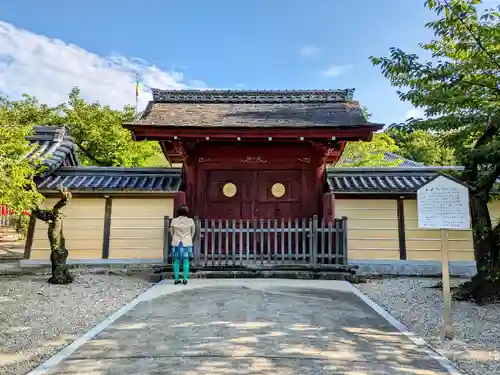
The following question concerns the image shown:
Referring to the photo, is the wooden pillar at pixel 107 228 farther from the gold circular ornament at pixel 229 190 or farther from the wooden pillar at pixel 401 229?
the wooden pillar at pixel 401 229

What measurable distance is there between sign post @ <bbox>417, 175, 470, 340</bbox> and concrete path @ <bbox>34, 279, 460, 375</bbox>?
770mm

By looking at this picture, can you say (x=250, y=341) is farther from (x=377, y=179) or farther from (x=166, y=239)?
(x=377, y=179)

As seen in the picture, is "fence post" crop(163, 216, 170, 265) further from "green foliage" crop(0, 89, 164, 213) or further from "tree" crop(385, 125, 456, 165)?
"tree" crop(385, 125, 456, 165)

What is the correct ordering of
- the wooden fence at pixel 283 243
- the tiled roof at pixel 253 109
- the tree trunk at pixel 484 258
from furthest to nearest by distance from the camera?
the tiled roof at pixel 253 109 → the wooden fence at pixel 283 243 → the tree trunk at pixel 484 258

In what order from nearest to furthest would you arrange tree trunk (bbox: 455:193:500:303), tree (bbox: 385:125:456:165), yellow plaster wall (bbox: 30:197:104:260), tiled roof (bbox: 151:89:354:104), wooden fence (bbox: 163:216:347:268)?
tree trunk (bbox: 455:193:500:303) → wooden fence (bbox: 163:216:347:268) → yellow plaster wall (bbox: 30:197:104:260) → tiled roof (bbox: 151:89:354:104) → tree (bbox: 385:125:456:165)

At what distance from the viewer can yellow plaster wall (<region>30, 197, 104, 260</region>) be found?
9609 mm

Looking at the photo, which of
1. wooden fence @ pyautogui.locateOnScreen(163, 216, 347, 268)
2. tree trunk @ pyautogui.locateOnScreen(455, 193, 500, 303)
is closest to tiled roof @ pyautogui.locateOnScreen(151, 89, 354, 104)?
wooden fence @ pyautogui.locateOnScreen(163, 216, 347, 268)

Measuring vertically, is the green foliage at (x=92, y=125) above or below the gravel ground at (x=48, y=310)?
above

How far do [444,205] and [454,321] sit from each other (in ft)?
5.61

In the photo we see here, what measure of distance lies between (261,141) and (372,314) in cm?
512

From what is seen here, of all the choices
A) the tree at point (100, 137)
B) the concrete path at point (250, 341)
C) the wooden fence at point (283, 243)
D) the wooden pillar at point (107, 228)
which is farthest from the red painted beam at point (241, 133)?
the tree at point (100, 137)

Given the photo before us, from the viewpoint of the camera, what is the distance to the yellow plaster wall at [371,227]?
31.6 ft

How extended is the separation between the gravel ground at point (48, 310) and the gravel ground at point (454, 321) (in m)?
4.06

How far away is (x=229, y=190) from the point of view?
9398 millimetres
